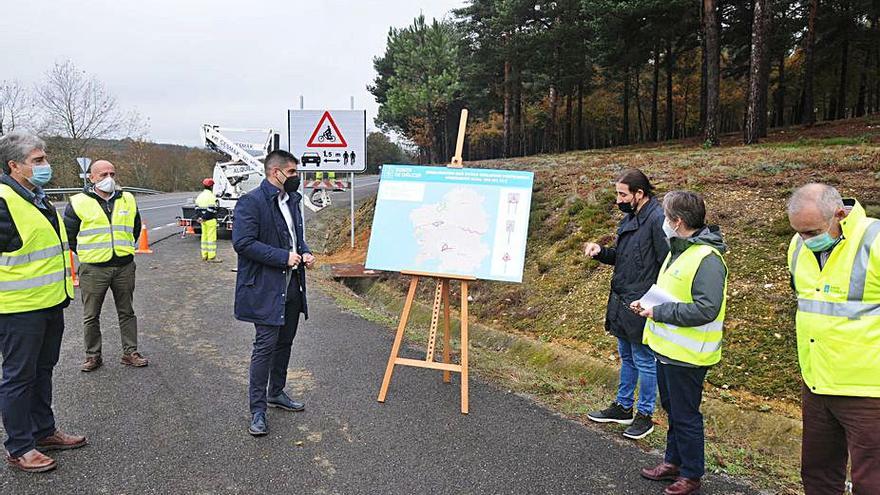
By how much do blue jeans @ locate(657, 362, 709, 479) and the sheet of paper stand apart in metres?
0.39

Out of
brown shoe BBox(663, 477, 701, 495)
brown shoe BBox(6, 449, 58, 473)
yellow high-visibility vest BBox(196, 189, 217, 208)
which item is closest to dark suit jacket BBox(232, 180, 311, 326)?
brown shoe BBox(6, 449, 58, 473)

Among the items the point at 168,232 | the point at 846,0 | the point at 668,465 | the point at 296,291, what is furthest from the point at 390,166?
the point at 846,0

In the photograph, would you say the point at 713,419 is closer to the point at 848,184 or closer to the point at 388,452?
the point at 388,452

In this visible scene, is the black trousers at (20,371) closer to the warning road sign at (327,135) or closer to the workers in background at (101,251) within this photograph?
the workers in background at (101,251)

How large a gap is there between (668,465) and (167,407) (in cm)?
381

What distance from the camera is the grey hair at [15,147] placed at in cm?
345

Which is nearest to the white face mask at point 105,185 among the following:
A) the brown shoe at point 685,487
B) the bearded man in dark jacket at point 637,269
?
the bearded man in dark jacket at point 637,269

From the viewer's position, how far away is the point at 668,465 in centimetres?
352

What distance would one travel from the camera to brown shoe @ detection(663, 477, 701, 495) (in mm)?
3289

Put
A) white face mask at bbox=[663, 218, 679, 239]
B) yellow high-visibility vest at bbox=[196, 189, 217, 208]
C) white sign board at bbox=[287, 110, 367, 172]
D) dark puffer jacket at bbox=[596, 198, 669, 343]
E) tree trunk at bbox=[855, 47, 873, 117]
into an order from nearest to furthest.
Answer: white face mask at bbox=[663, 218, 679, 239] < dark puffer jacket at bbox=[596, 198, 669, 343] < white sign board at bbox=[287, 110, 367, 172] < yellow high-visibility vest at bbox=[196, 189, 217, 208] < tree trunk at bbox=[855, 47, 873, 117]

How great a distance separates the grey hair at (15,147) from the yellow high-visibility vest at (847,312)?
4546 mm

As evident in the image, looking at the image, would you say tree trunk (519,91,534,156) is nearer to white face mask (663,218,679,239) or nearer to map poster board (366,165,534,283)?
map poster board (366,165,534,283)

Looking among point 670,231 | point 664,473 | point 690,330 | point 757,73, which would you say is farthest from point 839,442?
point 757,73

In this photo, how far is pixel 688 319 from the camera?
3.09 meters
